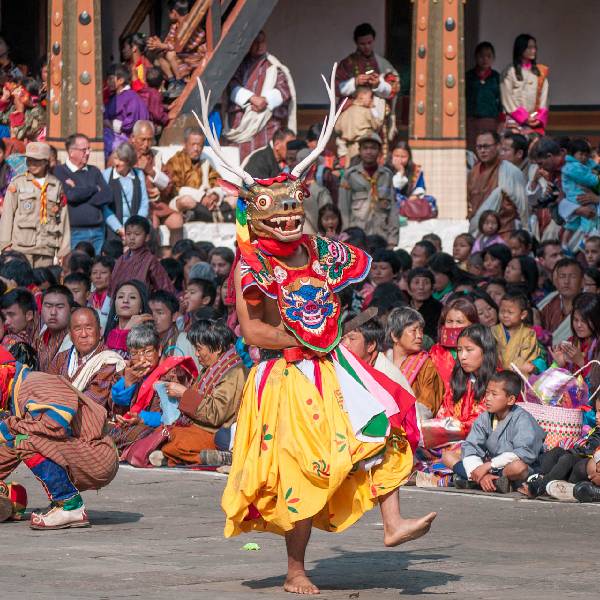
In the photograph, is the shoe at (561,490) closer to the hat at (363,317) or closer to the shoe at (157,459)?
the hat at (363,317)

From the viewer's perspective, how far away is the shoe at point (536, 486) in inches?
395

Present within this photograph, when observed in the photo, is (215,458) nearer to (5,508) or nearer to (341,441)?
(5,508)

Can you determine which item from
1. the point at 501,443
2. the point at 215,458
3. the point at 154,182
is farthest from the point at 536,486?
the point at 154,182

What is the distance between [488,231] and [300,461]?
8156 millimetres

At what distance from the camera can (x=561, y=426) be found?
34.2 feet

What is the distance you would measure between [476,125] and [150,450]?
9.37 metres

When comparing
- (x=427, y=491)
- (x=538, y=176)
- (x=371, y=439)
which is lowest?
(x=427, y=491)

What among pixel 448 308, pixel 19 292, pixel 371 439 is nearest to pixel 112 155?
pixel 19 292

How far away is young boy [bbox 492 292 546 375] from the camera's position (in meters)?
11.7

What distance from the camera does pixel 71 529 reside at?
8.92 meters

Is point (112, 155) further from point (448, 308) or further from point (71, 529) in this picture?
point (71, 529)

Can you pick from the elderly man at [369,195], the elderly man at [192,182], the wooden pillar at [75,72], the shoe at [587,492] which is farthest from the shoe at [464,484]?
the wooden pillar at [75,72]

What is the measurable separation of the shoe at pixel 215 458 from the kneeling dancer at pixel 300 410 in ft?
12.9

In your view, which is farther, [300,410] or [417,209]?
[417,209]
